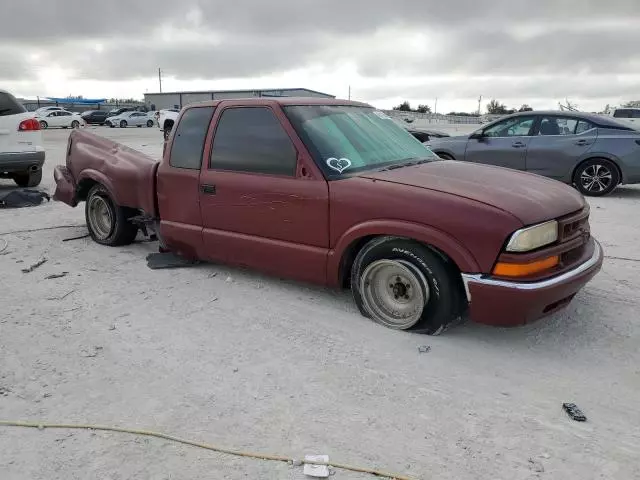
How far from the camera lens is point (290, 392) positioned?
3172 millimetres

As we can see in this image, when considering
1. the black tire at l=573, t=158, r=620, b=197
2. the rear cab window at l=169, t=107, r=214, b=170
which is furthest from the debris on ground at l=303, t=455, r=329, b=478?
the black tire at l=573, t=158, r=620, b=197

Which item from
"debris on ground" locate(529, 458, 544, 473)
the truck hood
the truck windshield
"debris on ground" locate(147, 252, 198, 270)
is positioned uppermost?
the truck windshield

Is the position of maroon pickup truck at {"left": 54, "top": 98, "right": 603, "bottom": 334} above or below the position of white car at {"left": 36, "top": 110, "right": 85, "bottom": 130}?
below

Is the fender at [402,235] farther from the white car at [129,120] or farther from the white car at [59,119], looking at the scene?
the white car at [129,120]

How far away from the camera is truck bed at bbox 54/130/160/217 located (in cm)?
559

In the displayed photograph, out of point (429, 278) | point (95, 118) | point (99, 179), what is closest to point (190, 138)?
point (99, 179)

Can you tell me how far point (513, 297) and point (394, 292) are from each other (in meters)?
0.86

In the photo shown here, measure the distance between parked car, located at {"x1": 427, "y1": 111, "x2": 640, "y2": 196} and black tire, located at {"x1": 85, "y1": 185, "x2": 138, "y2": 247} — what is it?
6626mm

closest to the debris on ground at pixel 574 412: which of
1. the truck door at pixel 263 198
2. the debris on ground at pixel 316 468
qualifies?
the debris on ground at pixel 316 468

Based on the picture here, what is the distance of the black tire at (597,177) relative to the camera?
9461mm

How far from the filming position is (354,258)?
13.8 feet

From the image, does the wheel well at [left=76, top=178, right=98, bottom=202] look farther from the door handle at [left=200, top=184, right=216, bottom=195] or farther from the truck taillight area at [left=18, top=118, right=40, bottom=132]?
the truck taillight area at [left=18, top=118, right=40, bottom=132]

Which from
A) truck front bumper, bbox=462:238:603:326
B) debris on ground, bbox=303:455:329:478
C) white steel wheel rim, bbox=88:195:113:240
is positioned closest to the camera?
debris on ground, bbox=303:455:329:478

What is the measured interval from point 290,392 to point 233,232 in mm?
1935
